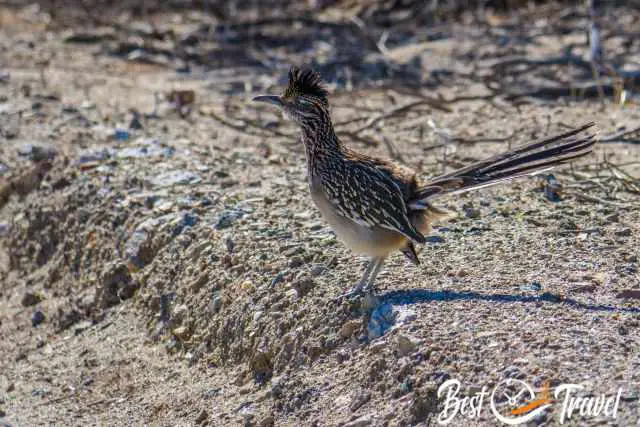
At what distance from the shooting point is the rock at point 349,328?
16.4 feet

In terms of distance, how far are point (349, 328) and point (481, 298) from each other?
2.05 feet

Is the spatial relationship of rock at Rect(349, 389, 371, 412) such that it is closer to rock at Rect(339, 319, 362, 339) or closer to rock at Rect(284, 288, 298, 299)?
rock at Rect(339, 319, 362, 339)

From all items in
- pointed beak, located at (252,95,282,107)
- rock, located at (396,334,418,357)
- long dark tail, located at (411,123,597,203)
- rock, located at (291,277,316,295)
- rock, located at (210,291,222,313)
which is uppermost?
pointed beak, located at (252,95,282,107)

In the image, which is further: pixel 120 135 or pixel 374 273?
pixel 120 135

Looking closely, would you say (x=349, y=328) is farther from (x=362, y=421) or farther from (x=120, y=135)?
(x=120, y=135)

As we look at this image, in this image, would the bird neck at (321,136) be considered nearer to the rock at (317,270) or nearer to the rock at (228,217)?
the rock at (317,270)

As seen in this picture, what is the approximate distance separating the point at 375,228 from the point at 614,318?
1.20 m

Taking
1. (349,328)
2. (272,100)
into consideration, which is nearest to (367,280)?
(349,328)

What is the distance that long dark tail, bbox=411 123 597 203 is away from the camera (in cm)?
486

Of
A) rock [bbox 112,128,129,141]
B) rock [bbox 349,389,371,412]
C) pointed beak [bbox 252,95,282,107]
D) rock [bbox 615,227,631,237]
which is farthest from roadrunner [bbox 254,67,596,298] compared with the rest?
rock [bbox 112,128,129,141]

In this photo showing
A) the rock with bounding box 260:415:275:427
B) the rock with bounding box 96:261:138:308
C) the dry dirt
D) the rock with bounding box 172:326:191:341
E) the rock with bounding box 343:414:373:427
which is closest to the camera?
the rock with bounding box 343:414:373:427

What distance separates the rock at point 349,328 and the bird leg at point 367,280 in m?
0.17

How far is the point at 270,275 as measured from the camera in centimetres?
573

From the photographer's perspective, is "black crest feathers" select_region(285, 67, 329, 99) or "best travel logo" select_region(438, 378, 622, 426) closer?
"best travel logo" select_region(438, 378, 622, 426)
